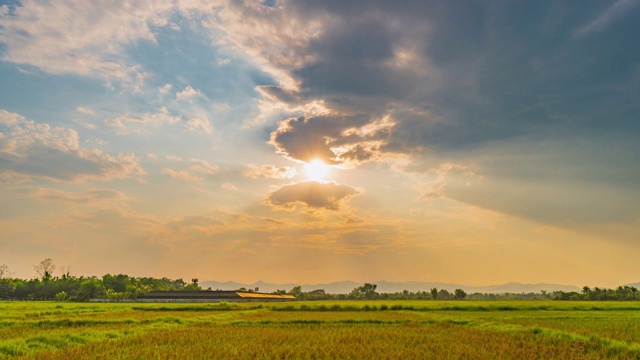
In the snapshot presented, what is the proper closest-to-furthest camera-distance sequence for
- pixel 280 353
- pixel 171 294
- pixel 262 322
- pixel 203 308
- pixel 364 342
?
pixel 280 353 < pixel 364 342 < pixel 262 322 < pixel 203 308 < pixel 171 294

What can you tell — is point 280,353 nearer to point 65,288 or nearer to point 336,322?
point 336,322

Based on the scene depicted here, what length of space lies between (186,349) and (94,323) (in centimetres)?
1961

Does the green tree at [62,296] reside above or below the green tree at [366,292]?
below

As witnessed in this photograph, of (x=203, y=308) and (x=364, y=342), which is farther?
(x=203, y=308)

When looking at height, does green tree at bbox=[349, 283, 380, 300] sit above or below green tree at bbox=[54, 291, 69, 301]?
above

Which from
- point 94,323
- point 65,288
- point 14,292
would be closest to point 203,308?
point 94,323

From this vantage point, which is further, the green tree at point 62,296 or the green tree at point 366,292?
the green tree at point 366,292

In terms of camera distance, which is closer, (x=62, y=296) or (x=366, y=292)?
(x=62, y=296)

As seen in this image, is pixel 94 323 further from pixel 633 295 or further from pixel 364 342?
pixel 633 295

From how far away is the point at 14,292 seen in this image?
114 metres

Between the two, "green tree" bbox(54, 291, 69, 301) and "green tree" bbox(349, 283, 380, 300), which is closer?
"green tree" bbox(54, 291, 69, 301)

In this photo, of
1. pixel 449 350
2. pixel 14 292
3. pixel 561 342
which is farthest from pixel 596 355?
pixel 14 292

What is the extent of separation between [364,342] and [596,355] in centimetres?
984

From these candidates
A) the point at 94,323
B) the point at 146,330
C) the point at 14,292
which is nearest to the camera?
the point at 146,330
